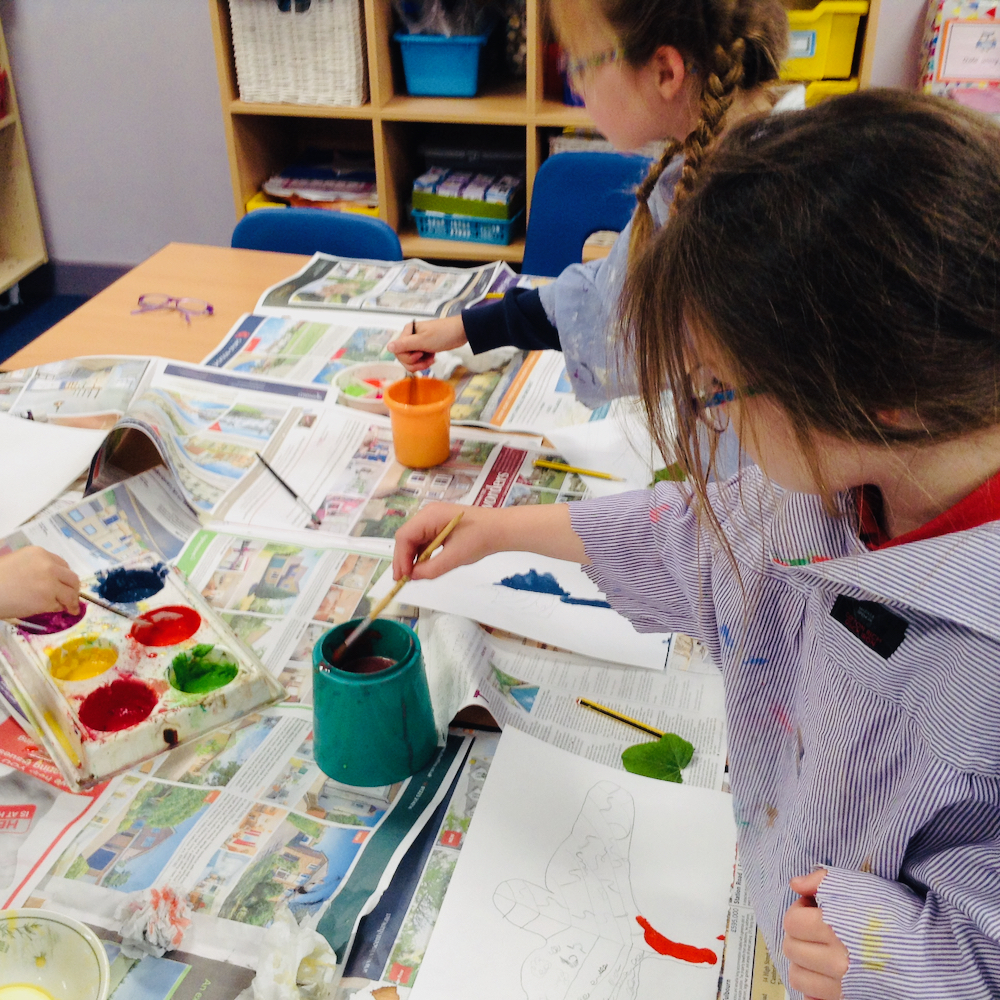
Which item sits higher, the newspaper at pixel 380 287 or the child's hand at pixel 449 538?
the child's hand at pixel 449 538

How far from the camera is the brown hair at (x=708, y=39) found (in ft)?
3.05

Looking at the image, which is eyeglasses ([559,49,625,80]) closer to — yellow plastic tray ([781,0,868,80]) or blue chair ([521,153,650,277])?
blue chair ([521,153,650,277])

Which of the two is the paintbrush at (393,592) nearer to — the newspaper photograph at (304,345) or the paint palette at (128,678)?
the paint palette at (128,678)

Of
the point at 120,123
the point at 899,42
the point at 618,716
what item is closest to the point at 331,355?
the point at 618,716

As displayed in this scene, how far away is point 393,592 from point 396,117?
1.77 meters

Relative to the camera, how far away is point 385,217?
2.41 metres

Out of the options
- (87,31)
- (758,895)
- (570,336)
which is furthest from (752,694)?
→ (87,31)

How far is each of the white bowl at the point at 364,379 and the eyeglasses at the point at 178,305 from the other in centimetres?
33

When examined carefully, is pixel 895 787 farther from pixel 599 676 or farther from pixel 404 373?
pixel 404 373

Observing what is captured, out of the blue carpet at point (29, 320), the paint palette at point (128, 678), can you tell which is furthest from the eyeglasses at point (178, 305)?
the blue carpet at point (29, 320)

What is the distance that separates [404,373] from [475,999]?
0.85 meters

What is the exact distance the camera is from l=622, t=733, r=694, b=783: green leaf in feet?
2.52

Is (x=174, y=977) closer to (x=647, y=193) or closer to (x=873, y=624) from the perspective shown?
(x=873, y=624)

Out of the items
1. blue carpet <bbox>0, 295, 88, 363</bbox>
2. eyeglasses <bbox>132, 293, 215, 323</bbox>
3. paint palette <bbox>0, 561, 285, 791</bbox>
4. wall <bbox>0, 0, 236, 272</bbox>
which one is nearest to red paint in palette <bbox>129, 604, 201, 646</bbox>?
paint palette <bbox>0, 561, 285, 791</bbox>
